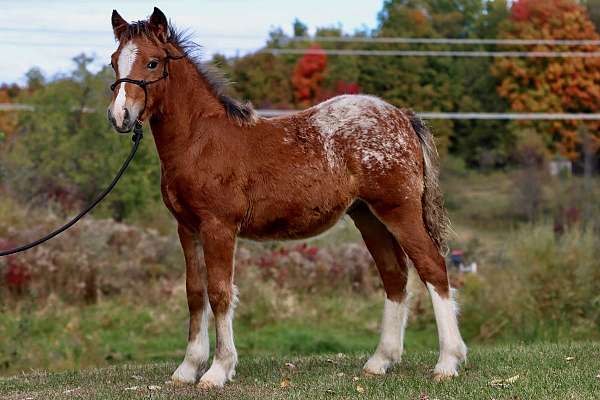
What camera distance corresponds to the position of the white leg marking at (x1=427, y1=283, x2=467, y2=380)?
752cm

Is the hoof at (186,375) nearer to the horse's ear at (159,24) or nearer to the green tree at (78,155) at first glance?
the horse's ear at (159,24)

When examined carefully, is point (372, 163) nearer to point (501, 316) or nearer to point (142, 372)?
point (142, 372)

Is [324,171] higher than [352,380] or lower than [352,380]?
higher

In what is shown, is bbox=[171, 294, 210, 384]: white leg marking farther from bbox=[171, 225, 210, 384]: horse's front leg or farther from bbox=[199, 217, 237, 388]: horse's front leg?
bbox=[199, 217, 237, 388]: horse's front leg

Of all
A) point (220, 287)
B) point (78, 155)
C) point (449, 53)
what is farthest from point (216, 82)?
point (449, 53)

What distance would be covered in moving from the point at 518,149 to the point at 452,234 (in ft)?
82.8

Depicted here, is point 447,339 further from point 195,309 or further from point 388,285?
point 195,309

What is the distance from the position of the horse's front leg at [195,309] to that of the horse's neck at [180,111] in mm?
690

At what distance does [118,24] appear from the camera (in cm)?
746

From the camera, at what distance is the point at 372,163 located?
7621 millimetres

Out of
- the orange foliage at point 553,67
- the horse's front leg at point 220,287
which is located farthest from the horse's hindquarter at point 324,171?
the orange foliage at point 553,67

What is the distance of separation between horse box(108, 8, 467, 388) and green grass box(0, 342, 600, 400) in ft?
0.92

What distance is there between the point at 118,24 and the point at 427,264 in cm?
316

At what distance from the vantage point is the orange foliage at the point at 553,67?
3095cm
